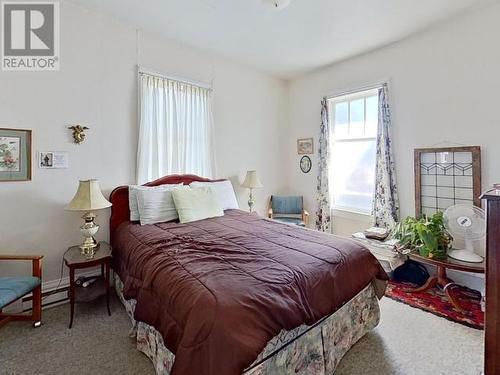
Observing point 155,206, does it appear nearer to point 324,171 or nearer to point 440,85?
point 324,171

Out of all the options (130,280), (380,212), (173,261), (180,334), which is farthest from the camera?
(380,212)

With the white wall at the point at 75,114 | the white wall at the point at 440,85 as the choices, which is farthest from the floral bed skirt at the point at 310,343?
the white wall at the point at 440,85

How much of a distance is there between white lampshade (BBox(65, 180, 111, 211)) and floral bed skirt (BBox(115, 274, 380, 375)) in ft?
2.95

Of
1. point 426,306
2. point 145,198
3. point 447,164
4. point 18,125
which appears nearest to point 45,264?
point 145,198

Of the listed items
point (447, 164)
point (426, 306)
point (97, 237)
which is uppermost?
point (447, 164)

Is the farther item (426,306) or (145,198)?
(145,198)

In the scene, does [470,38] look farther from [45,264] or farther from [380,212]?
[45,264]

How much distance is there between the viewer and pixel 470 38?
2.65 meters

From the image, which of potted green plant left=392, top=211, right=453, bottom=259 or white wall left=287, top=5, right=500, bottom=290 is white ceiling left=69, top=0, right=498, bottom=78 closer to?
white wall left=287, top=5, right=500, bottom=290

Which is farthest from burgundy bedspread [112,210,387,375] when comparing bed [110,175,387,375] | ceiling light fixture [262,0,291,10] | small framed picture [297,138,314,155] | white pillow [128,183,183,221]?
small framed picture [297,138,314,155]

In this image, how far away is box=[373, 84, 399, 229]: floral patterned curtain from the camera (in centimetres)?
327

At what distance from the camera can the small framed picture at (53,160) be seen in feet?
8.09

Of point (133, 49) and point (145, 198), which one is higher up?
point (133, 49)

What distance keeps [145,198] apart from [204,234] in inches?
33.8
